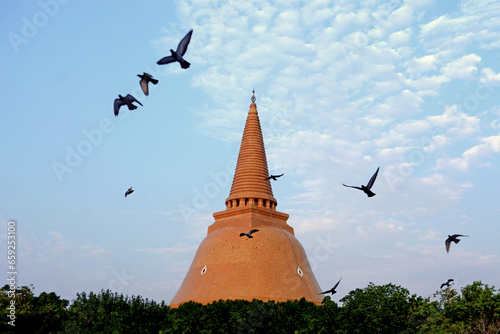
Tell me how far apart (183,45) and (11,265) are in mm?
13341

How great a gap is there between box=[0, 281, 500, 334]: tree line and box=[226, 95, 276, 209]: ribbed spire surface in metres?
15.0

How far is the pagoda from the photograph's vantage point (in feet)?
118

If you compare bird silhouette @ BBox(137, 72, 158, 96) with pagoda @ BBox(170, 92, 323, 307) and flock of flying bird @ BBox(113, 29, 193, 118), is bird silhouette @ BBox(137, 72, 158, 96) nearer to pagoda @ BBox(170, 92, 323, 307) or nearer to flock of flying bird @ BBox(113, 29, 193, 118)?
flock of flying bird @ BBox(113, 29, 193, 118)

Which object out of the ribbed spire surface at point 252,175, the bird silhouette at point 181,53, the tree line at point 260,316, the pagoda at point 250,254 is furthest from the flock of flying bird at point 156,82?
the ribbed spire surface at point 252,175

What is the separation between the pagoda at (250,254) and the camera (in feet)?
118

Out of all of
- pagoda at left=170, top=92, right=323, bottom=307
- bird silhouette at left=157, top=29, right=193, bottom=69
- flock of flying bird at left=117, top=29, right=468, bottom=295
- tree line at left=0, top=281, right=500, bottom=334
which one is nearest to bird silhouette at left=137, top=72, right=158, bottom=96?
flock of flying bird at left=117, top=29, right=468, bottom=295

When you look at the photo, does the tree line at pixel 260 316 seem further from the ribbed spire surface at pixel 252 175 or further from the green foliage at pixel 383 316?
the ribbed spire surface at pixel 252 175

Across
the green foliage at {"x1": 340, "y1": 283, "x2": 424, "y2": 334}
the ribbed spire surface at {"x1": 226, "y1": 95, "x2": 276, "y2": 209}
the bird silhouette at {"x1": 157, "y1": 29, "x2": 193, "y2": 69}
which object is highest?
the ribbed spire surface at {"x1": 226, "y1": 95, "x2": 276, "y2": 209}

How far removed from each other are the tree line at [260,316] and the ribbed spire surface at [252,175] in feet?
49.1

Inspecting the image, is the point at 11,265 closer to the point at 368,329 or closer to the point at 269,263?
the point at 368,329

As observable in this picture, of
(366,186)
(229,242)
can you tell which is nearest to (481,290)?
(366,186)

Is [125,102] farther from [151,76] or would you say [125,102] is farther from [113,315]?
[113,315]

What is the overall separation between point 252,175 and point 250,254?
8288 millimetres

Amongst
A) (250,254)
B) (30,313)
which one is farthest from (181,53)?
(250,254)
